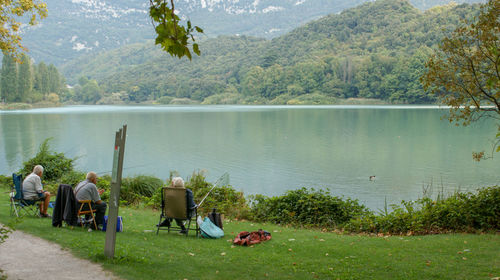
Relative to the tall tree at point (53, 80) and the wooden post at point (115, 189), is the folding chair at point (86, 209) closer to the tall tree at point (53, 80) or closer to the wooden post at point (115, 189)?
the wooden post at point (115, 189)

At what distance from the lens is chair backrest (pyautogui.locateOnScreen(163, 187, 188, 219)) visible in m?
6.62

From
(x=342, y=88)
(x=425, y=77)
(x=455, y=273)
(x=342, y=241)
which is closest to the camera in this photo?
(x=455, y=273)

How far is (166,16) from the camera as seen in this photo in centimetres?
385

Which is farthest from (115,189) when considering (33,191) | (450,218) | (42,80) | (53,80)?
(53,80)

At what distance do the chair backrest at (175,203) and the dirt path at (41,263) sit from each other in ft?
5.93

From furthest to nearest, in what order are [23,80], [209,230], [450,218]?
[23,80]
[450,218]
[209,230]

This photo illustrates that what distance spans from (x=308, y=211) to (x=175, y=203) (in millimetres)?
3545

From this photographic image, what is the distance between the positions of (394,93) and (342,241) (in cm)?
9771

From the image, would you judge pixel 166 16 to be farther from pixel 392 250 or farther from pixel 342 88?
pixel 342 88

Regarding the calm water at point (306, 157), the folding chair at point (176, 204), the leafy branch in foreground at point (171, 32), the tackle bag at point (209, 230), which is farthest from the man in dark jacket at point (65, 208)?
the calm water at point (306, 157)

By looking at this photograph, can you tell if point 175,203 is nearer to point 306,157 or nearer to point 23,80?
point 306,157

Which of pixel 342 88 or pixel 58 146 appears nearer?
pixel 58 146

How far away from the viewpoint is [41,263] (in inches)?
187

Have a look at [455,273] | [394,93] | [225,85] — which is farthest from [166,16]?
[225,85]
